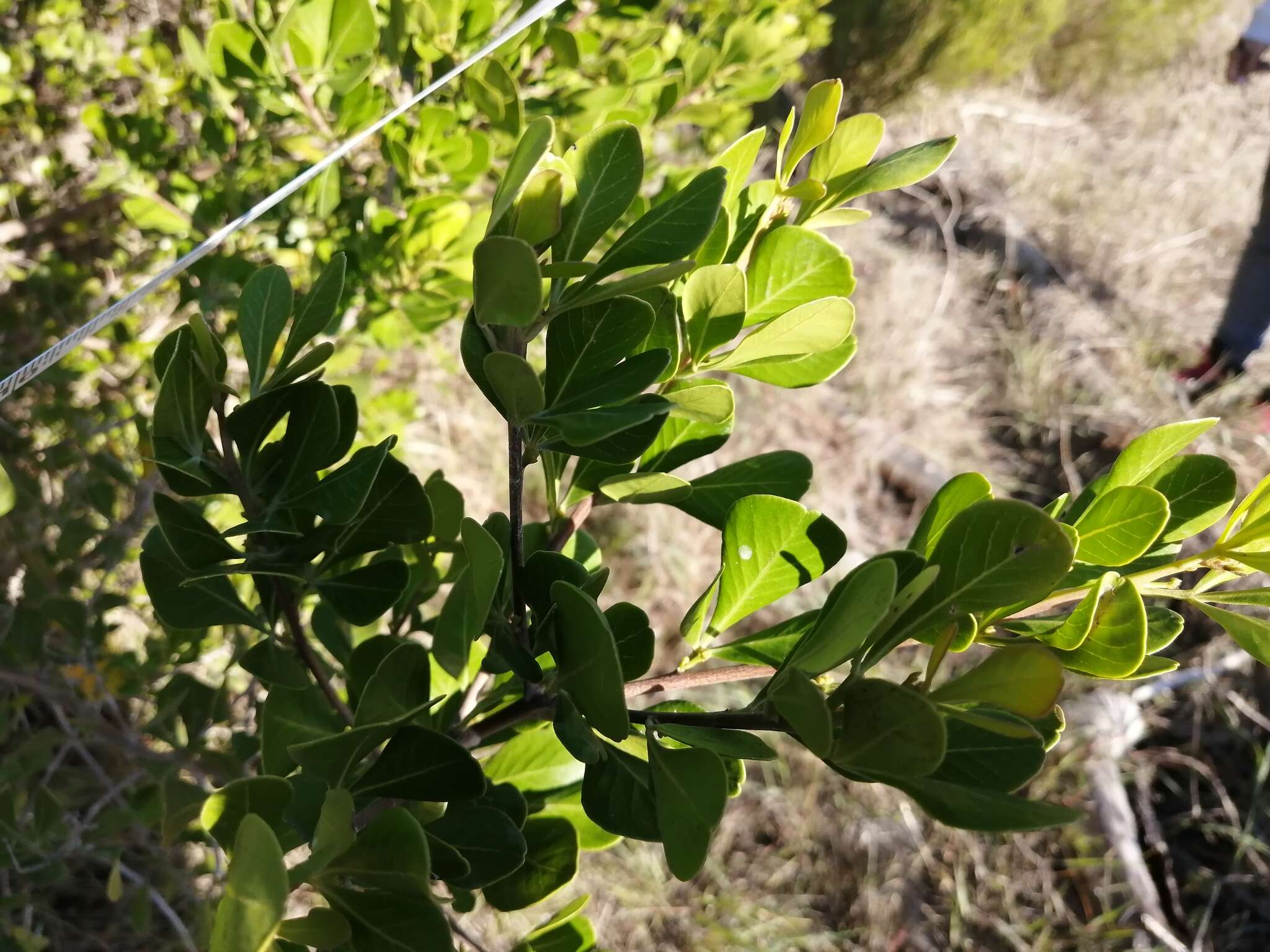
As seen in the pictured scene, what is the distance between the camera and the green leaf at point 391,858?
33 cm

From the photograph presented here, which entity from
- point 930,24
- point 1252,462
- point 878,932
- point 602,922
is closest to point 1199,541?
point 1252,462

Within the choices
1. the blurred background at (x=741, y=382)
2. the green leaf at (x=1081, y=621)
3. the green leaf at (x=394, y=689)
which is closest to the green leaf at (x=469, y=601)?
the green leaf at (x=394, y=689)

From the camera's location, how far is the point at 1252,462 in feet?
10.5

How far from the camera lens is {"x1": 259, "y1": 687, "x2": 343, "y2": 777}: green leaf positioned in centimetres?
49

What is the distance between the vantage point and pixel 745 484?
1.60ft

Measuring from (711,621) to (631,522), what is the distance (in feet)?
6.87

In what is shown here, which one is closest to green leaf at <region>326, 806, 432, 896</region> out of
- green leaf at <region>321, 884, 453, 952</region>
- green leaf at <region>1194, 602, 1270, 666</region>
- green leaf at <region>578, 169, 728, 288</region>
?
green leaf at <region>321, 884, 453, 952</region>

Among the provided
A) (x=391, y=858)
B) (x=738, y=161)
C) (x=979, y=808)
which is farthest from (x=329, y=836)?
(x=738, y=161)

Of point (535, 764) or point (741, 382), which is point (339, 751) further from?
point (741, 382)

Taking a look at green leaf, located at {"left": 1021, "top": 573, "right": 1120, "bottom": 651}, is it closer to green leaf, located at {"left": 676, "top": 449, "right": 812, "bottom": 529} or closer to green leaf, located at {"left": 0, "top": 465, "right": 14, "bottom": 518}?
green leaf, located at {"left": 676, "top": 449, "right": 812, "bottom": 529}

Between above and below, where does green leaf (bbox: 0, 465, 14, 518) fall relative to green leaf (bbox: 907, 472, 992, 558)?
above

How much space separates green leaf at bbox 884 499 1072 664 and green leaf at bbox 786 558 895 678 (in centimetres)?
2

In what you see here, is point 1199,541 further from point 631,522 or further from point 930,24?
point 930,24

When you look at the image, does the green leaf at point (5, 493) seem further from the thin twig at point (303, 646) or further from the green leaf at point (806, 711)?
the green leaf at point (806, 711)
